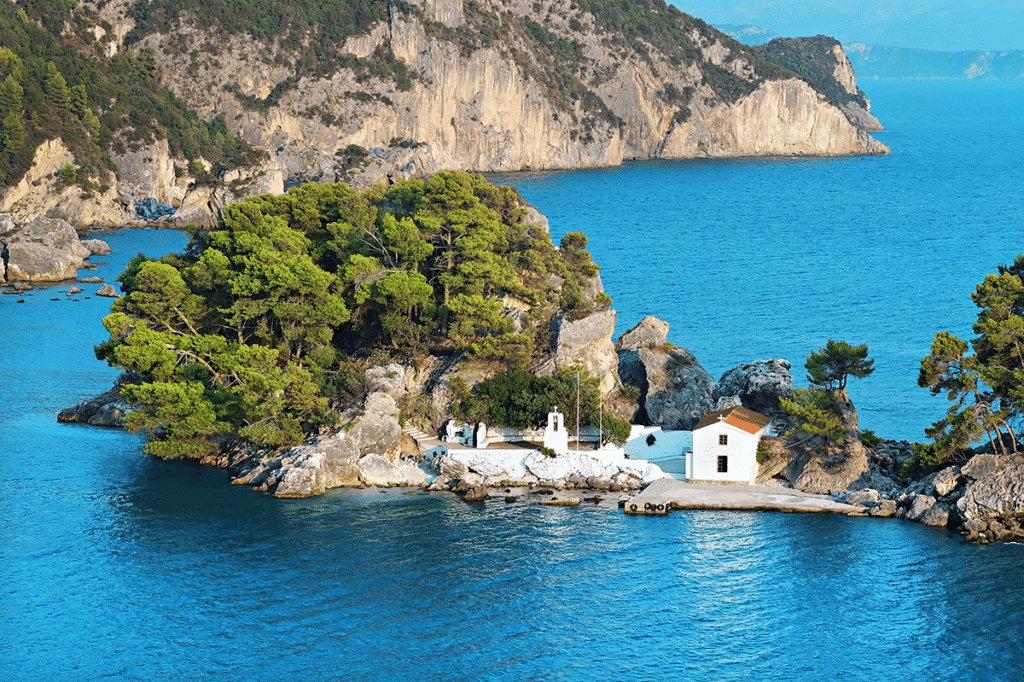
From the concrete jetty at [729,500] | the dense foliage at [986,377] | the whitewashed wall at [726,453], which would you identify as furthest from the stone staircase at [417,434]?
the dense foliage at [986,377]

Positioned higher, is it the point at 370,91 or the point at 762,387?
the point at 370,91

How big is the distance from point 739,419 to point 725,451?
1521 mm

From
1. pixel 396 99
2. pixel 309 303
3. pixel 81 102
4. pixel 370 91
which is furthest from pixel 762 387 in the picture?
pixel 396 99

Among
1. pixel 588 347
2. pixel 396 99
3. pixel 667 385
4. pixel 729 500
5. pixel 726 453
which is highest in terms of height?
pixel 396 99

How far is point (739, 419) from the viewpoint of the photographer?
188 feet

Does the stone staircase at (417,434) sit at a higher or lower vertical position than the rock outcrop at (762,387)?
lower

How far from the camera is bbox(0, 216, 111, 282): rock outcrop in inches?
4400

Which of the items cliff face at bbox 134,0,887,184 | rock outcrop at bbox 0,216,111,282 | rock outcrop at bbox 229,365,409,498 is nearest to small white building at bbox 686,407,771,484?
rock outcrop at bbox 229,365,409,498

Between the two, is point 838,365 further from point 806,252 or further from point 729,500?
point 806,252

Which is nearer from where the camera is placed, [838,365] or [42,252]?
[838,365]

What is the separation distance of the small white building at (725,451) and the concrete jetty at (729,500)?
0.83m

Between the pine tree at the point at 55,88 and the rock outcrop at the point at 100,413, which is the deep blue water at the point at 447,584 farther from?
the pine tree at the point at 55,88

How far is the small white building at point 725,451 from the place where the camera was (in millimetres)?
56812

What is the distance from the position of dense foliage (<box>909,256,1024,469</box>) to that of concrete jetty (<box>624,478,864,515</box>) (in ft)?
16.9
